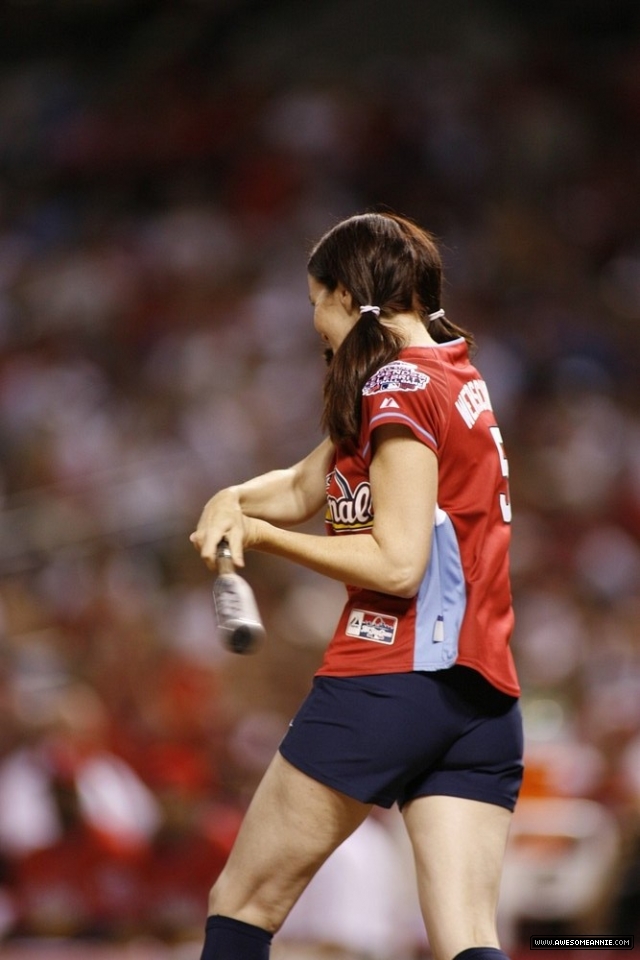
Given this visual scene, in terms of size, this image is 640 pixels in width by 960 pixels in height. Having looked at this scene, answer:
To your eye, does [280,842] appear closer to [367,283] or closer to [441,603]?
[441,603]

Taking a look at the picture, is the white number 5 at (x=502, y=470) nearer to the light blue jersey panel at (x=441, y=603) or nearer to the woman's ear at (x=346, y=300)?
the light blue jersey panel at (x=441, y=603)

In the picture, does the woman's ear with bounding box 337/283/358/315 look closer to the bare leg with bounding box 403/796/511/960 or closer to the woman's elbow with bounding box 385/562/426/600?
the woman's elbow with bounding box 385/562/426/600

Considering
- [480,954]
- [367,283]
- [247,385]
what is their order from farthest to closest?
[247,385] → [367,283] → [480,954]

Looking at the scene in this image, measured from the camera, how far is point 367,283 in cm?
276

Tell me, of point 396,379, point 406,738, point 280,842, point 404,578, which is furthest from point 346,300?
point 280,842

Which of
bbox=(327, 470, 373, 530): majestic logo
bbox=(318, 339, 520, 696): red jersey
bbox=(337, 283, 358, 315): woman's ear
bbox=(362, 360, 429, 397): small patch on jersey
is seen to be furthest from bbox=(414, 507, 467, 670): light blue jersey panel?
bbox=(337, 283, 358, 315): woman's ear

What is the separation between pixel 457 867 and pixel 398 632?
0.43 meters

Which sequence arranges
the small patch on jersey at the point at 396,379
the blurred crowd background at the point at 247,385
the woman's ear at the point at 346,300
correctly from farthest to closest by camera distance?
the blurred crowd background at the point at 247,385
the woman's ear at the point at 346,300
the small patch on jersey at the point at 396,379

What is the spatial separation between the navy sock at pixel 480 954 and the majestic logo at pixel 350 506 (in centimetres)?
77

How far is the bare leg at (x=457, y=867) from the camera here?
2.58 meters

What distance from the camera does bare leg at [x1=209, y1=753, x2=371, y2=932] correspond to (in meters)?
2.65

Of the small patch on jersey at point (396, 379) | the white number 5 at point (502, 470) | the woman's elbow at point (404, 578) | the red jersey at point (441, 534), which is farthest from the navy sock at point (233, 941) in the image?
the small patch on jersey at point (396, 379)

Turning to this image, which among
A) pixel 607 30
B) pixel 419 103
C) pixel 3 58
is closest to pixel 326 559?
pixel 419 103

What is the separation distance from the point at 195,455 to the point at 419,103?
540cm
